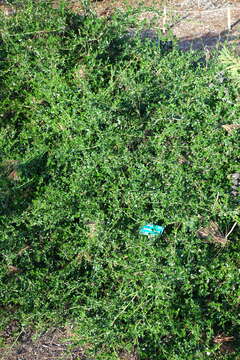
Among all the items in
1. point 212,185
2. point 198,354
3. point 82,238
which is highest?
point 212,185

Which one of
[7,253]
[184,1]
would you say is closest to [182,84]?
[7,253]

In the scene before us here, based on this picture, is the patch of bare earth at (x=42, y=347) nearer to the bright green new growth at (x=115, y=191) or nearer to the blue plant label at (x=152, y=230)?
the bright green new growth at (x=115, y=191)

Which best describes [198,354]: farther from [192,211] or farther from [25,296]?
[25,296]

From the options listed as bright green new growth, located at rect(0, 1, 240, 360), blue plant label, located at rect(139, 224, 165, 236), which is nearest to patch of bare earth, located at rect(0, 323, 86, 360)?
bright green new growth, located at rect(0, 1, 240, 360)

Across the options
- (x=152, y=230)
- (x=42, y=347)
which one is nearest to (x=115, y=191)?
(x=152, y=230)

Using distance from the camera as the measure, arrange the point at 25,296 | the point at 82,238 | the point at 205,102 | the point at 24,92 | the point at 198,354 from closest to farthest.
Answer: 1. the point at 198,354
2. the point at 25,296
3. the point at 82,238
4. the point at 205,102
5. the point at 24,92

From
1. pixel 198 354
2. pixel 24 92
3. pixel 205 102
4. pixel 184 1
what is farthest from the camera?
pixel 184 1
